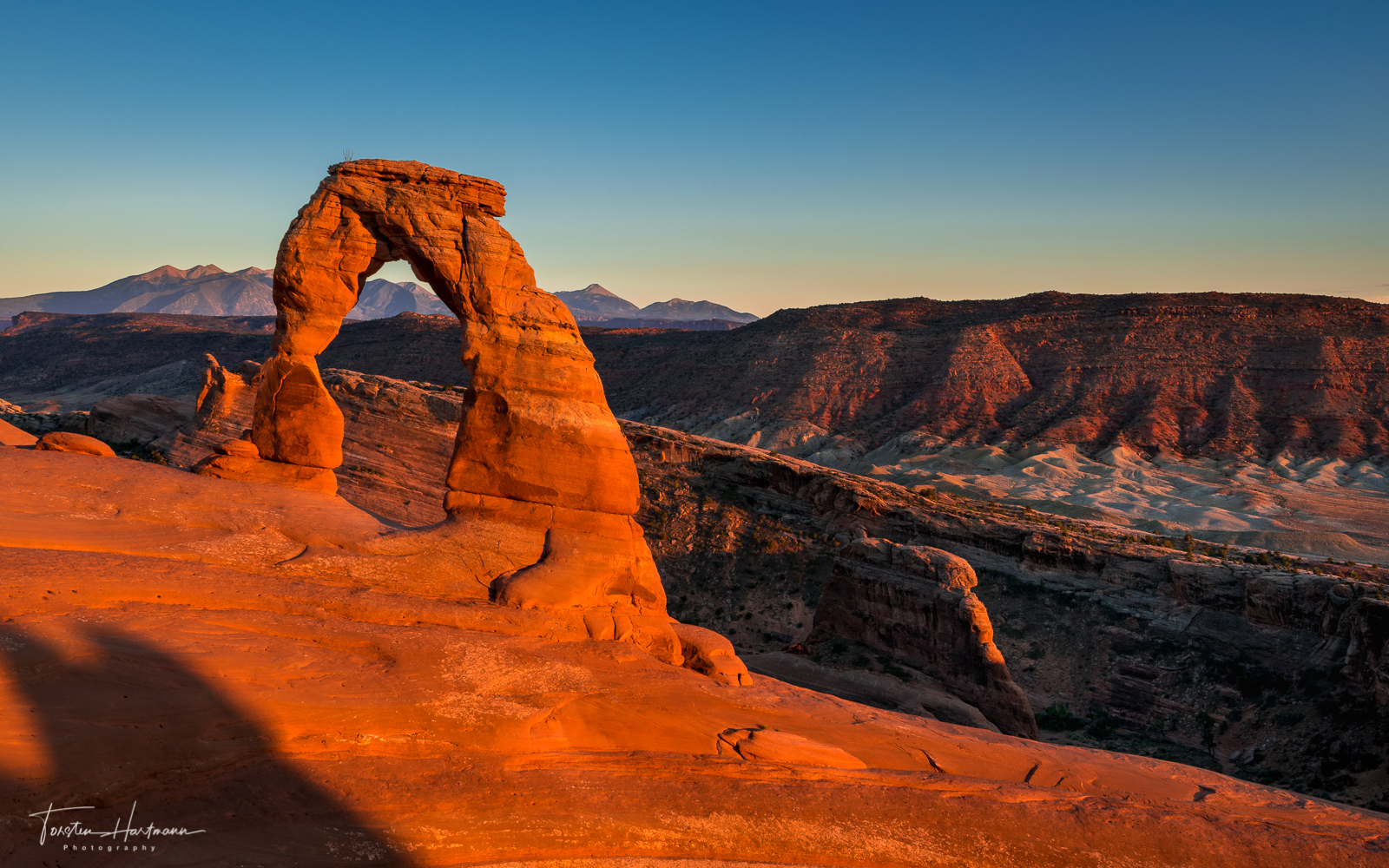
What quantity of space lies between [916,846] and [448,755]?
17.1ft

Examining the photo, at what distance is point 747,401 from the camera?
80.8m

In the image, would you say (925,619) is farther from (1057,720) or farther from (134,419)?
(134,419)

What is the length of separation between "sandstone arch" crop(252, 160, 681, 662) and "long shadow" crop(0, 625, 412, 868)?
20.2 ft

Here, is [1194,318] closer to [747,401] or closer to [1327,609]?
[747,401]

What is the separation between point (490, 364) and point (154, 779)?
842 cm

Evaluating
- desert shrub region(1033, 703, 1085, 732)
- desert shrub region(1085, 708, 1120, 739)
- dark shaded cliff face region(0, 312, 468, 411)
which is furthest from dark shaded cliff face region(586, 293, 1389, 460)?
desert shrub region(1033, 703, 1085, 732)

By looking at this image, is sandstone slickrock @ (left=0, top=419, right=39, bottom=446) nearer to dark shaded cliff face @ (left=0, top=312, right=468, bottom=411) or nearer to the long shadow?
the long shadow

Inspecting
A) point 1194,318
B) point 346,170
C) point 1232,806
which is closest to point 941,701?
point 1232,806

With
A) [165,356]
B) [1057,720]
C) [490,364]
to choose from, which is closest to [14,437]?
[490,364]

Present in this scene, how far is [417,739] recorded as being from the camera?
29.0ft

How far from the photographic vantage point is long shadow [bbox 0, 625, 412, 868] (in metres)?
6.72

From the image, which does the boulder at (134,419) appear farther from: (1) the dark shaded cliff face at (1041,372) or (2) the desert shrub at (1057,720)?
(1) the dark shaded cliff face at (1041,372)

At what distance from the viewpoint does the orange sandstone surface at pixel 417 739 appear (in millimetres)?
7516

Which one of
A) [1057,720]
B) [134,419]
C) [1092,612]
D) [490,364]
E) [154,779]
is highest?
[490,364]
